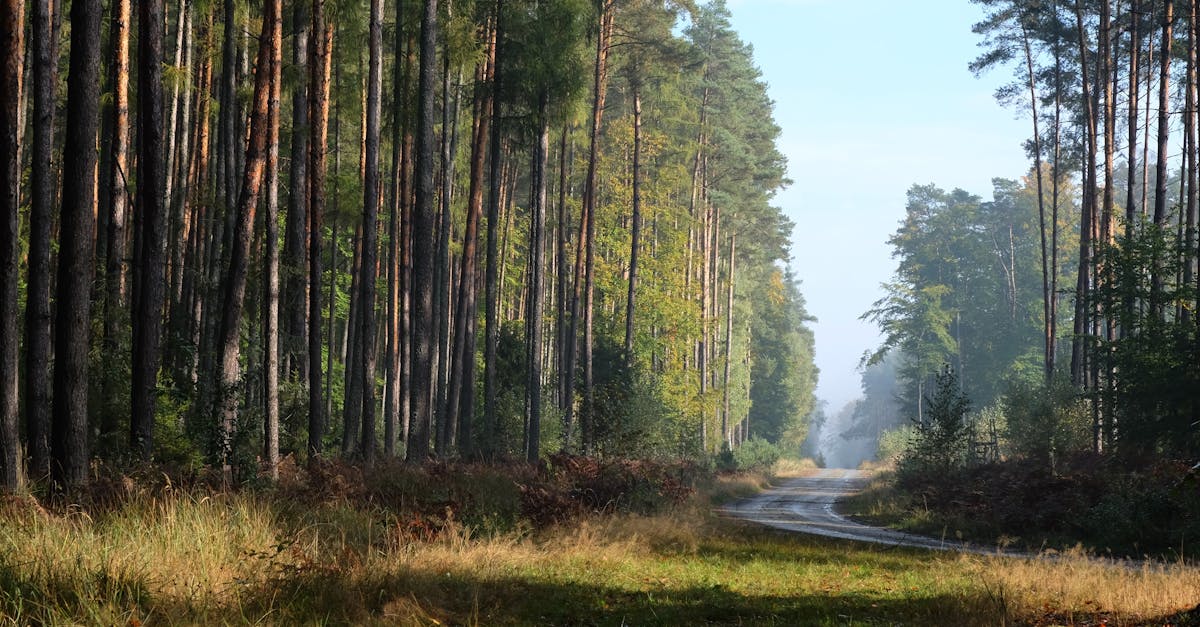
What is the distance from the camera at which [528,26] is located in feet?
87.4

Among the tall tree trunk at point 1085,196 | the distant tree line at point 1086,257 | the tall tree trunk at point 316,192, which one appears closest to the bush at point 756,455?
the distant tree line at point 1086,257

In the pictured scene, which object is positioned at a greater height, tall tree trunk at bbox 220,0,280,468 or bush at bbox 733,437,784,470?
tall tree trunk at bbox 220,0,280,468

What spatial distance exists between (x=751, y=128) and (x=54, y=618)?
55006 millimetres

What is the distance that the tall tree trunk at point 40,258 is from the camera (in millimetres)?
11414

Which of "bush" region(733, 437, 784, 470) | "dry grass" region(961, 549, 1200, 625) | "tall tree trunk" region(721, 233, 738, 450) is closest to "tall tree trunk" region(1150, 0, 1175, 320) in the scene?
"dry grass" region(961, 549, 1200, 625)

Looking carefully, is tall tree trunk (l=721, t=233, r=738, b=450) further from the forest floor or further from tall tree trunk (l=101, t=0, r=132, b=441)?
the forest floor

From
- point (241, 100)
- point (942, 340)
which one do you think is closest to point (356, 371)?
point (241, 100)

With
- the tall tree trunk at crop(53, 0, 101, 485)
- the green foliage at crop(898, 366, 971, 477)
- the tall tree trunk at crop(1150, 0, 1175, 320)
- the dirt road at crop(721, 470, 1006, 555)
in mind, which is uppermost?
the tall tree trunk at crop(1150, 0, 1175, 320)

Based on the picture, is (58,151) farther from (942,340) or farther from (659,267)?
(942,340)

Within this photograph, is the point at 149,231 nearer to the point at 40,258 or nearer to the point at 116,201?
the point at 40,258

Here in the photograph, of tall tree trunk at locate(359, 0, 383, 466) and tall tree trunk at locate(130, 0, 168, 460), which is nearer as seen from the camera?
tall tree trunk at locate(130, 0, 168, 460)

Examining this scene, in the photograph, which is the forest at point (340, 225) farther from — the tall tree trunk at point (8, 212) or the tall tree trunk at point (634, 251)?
the tall tree trunk at point (634, 251)

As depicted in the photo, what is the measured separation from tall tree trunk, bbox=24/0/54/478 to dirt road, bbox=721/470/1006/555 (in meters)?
13.3

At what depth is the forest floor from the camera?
7.32 m
